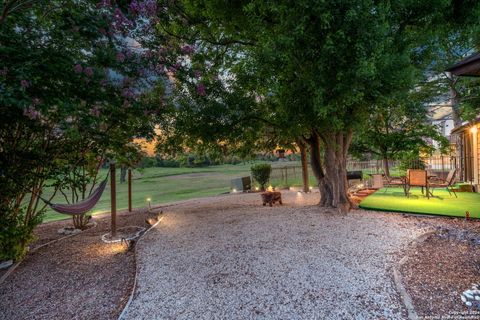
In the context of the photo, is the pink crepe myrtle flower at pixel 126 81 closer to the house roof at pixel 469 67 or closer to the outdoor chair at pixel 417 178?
the house roof at pixel 469 67

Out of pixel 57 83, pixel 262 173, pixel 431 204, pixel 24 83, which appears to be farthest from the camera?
pixel 262 173

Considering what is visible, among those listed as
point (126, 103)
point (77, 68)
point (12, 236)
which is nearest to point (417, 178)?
point (126, 103)

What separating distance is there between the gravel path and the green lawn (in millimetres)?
776

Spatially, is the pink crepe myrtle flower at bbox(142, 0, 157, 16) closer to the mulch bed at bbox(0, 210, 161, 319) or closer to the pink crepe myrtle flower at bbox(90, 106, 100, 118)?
the pink crepe myrtle flower at bbox(90, 106, 100, 118)

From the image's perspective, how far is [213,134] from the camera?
6.59 metres

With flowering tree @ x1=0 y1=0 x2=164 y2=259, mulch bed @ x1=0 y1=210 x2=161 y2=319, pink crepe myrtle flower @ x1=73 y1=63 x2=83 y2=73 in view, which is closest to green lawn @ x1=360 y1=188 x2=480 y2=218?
mulch bed @ x1=0 y1=210 x2=161 y2=319

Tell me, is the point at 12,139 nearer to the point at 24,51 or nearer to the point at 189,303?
the point at 24,51

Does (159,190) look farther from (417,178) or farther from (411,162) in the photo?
(411,162)

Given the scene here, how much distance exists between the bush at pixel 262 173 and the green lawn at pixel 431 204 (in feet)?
17.6

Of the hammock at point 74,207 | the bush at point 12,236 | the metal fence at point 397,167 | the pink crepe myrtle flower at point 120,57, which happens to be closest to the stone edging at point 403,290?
the pink crepe myrtle flower at point 120,57

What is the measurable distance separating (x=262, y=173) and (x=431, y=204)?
7.06 m

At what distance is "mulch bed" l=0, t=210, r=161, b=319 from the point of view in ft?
9.39

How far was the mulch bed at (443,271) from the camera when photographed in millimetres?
2373

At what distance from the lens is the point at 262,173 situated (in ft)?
39.8
